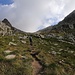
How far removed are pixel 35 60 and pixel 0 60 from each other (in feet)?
17.3

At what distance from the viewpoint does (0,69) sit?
81.2 ft

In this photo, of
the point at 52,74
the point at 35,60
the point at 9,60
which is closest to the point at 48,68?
the point at 52,74

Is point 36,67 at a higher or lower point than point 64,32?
lower

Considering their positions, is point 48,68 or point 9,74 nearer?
point 9,74

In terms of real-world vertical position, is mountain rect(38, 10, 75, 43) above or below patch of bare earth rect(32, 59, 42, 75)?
above

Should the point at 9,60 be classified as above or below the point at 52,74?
above

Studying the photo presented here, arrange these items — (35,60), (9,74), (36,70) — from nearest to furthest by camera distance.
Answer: (9,74)
(36,70)
(35,60)

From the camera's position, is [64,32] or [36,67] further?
[64,32]

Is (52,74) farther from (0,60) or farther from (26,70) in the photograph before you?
(0,60)

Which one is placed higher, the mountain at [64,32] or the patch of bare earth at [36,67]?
the mountain at [64,32]

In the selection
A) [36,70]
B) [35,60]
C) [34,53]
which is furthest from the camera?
[34,53]

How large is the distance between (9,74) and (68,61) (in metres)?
10.4

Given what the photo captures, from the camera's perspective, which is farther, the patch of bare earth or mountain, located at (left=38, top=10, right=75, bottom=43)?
mountain, located at (left=38, top=10, right=75, bottom=43)

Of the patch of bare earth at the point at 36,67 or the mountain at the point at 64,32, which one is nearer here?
the patch of bare earth at the point at 36,67
